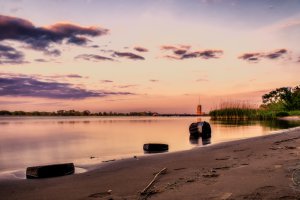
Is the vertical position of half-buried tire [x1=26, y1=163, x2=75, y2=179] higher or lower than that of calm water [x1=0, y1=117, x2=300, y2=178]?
higher

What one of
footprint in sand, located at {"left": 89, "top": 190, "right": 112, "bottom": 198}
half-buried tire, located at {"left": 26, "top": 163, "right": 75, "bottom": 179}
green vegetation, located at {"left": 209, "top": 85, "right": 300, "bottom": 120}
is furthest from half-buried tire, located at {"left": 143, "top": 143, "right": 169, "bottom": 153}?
green vegetation, located at {"left": 209, "top": 85, "right": 300, "bottom": 120}

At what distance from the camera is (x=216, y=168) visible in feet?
29.8

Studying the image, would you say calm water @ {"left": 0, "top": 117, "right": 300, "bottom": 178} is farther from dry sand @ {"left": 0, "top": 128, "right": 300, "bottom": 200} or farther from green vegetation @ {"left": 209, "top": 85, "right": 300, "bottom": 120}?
green vegetation @ {"left": 209, "top": 85, "right": 300, "bottom": 120}

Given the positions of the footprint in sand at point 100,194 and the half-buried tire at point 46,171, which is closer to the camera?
the footprint in sand at point 100,194

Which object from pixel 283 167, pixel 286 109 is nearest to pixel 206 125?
pixel 283 167

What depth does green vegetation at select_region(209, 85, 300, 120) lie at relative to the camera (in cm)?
7630

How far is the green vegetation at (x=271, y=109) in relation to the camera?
76.3 meters

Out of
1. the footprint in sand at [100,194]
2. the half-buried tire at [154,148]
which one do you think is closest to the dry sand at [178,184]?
the footprint in sand at [100,194]

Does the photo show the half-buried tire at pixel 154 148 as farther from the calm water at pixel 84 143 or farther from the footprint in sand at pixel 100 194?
the footprint in sand at pixel 100 194

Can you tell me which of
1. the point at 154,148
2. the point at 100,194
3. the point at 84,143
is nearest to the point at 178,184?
the point at 100,194

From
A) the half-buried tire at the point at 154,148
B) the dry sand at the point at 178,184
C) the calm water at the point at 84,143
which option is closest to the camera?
the dry sand at the point at 178,184

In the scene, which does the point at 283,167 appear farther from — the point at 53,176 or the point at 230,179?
the point at 53,176

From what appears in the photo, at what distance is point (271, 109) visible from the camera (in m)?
89.8

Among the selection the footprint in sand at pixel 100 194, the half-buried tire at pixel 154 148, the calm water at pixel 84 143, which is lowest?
the calm water at pixel 84 143
